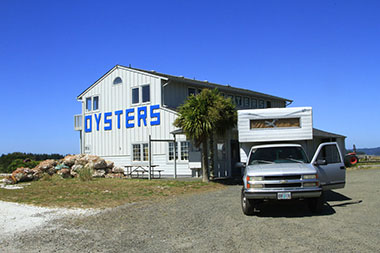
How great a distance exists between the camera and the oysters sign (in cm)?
2286

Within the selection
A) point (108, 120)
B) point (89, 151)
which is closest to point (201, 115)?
point (108, 120)

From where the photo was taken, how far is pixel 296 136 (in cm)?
1030

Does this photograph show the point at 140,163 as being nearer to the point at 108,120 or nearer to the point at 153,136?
the point at 153,136

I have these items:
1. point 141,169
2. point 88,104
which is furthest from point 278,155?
point 88,104

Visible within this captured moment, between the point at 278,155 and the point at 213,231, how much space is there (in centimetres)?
349

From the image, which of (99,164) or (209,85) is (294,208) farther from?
(209,85)

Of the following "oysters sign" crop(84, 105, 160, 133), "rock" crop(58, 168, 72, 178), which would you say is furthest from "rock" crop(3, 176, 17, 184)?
"oysters sign" crop(84, 105, 160, 133)

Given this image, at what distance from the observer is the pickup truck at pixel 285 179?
8148mm

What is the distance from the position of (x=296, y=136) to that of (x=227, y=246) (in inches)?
210

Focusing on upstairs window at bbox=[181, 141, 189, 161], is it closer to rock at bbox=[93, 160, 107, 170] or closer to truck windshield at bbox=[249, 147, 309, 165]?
rock at bbox=[93, 160, 107, 170]

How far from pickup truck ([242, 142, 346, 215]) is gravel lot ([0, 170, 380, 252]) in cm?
47

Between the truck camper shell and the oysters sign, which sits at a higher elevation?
the oysters sign

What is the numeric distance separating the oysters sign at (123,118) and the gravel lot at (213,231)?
12.9 meters

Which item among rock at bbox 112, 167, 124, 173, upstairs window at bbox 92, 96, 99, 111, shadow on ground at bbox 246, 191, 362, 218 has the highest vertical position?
upstairs window at bbox 92, 96, 99, 111
